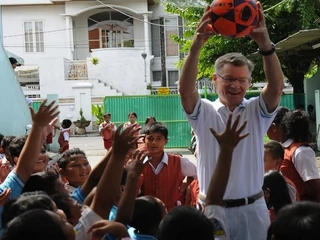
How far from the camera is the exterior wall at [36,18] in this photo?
108 feet

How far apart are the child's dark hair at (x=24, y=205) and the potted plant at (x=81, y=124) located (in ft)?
80.2

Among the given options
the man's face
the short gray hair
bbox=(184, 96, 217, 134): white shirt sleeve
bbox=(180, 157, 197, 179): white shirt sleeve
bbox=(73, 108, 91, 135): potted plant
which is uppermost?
the short gray hair

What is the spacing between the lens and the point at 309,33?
36.3ft

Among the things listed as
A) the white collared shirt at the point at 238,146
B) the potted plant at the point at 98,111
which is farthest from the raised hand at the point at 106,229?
the potted plant at the point at 98,111

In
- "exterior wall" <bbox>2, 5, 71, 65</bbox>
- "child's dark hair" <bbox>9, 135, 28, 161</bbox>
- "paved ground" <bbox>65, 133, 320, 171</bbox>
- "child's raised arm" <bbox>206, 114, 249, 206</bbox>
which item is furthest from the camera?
"exterior wall" <bbox>2, 5, 71, 65</bbox>

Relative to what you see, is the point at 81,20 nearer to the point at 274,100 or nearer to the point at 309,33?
the point at 309,33

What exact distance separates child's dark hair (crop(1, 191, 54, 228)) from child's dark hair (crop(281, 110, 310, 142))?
6.87ft

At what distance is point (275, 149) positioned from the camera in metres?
3.91

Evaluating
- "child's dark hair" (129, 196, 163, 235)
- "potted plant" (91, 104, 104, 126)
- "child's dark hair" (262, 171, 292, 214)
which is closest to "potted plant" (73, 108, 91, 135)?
"potted plant" (91, 104, 104, 126)

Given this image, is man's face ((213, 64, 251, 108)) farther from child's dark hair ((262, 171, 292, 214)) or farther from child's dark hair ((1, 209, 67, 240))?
child's dark hair ((1, 209, 67, 240))

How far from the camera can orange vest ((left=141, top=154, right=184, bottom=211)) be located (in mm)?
4566

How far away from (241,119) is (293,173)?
38.3 inches

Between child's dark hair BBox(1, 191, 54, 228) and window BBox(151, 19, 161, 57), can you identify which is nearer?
child's dark hair BBox(1, 191, 54, 228)

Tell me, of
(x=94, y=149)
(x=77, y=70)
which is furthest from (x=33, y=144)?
(x=77, y=70)
